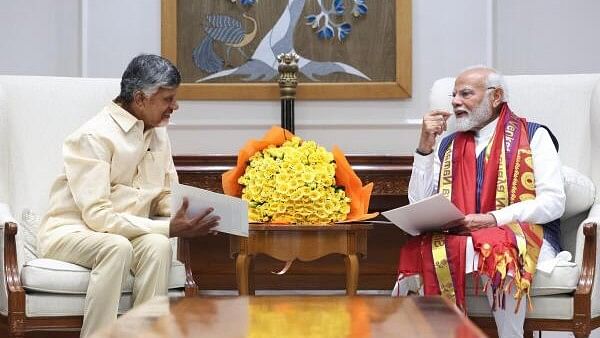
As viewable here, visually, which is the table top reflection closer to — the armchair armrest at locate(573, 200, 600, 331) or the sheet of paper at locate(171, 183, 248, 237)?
the sheet of paper at locate(171, 183, 248, 237)

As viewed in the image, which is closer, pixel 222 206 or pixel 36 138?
pixel 222 206

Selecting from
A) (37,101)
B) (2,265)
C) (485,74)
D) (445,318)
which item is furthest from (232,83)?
(445,318)

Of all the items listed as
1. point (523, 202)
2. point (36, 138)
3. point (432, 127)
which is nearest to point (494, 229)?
point (523, 202)

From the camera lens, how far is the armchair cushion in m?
3.91

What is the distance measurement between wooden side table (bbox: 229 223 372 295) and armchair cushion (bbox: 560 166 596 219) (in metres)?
0.77

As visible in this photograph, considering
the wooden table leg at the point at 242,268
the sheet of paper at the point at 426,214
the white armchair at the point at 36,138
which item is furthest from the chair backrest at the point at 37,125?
the sheet of paper at the point at 426,214

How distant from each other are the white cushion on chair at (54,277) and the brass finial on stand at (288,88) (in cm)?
157

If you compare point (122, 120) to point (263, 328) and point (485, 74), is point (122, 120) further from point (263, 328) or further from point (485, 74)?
point (263, 328)

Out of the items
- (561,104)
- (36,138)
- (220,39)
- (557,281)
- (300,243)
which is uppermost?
(220,39)

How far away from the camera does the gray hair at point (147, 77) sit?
3.92 meters

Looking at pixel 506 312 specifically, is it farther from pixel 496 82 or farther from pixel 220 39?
pixel 220 39

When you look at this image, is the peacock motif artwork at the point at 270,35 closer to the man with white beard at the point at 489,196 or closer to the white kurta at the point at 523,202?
the man with white beard at the point at 489,196

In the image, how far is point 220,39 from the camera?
5223mm

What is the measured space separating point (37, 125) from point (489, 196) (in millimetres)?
1841
